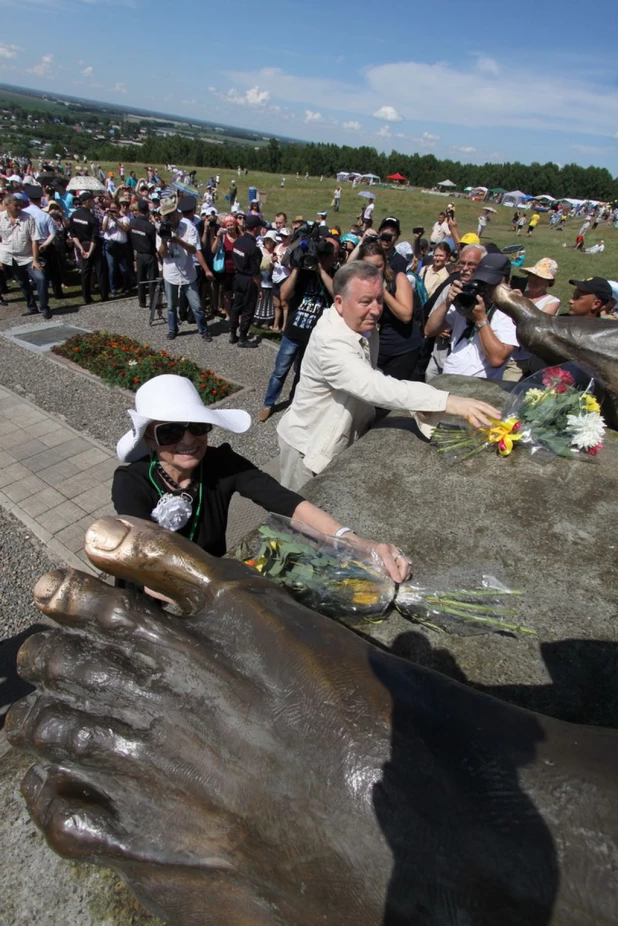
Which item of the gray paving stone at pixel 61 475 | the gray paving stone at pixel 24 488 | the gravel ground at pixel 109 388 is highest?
the gravel ground at pixel 109 388

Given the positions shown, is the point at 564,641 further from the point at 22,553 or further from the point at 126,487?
the point at 22,553

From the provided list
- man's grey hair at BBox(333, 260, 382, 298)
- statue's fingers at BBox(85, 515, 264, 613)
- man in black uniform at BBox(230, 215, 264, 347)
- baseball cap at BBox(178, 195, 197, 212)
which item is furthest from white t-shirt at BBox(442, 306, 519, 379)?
baseball cap at BBox(178, 195, 197, 212)

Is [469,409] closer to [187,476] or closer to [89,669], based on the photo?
[187,476]

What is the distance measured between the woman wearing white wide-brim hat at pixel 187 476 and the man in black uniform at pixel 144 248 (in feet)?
32.9

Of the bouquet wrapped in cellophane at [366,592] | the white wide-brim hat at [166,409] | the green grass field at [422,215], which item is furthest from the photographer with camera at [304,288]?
the green grass field at [422,215]

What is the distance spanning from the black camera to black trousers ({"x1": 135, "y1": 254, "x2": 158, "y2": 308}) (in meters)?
8.93

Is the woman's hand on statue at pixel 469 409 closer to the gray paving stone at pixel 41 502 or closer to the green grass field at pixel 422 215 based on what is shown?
the gray paving stone at pixel 41 502

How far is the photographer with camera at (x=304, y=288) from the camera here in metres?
6.19

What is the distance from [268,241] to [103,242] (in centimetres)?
382

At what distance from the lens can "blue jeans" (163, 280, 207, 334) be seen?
33.0 ft

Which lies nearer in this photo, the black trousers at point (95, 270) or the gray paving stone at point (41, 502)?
the gray paving stone at point (41, 502)

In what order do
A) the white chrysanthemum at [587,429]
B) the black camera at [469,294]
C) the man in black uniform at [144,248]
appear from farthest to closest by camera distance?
the man in black uniform at [144,248], the black camera at [469,294], the white chrysanthemum at [587,429]

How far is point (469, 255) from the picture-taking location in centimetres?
511

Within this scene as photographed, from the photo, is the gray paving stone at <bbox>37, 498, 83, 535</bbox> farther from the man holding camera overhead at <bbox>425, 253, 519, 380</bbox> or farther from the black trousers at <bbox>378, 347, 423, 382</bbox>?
the man holding camera overhead at <bbox>425, 253, 519, 380</bbox>
